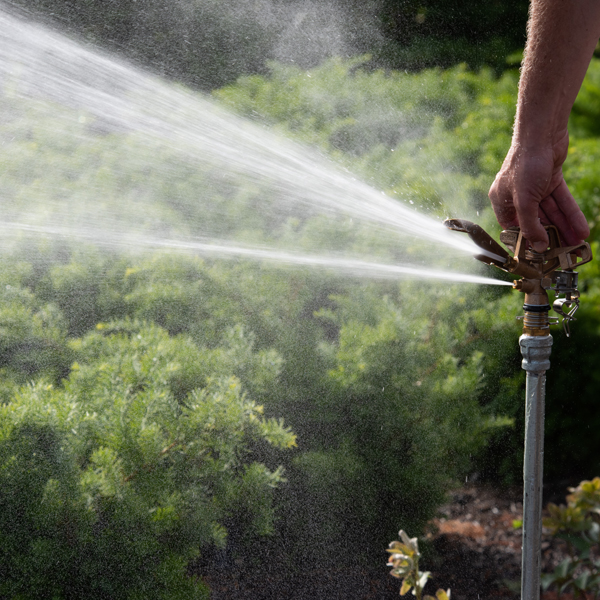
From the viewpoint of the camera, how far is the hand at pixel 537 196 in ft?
4.73

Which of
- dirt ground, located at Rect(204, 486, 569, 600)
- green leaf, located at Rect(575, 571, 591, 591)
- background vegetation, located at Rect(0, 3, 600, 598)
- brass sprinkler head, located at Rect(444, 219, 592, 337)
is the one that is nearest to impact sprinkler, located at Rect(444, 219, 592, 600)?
brass sprinkler head, located at Rect(444, 219, 592, 337)

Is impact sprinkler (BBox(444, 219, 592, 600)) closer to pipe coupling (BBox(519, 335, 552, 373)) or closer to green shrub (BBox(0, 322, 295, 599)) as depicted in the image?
pipe coupling (BBox(519, 335, 552, 373))

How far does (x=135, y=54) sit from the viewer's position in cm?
Result: 327

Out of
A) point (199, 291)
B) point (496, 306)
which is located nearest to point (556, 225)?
point (496, 306)

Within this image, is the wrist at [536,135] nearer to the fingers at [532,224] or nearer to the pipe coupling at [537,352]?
the fingers at [532,224]

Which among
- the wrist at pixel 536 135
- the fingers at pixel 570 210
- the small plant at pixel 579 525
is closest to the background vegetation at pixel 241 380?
the small plant at pixel 579 525

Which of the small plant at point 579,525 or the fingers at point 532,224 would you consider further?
the small plant at point 579,525

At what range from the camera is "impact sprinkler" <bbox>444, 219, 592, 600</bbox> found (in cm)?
146

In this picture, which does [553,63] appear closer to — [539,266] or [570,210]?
[570,210]

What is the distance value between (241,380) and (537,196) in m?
1.09

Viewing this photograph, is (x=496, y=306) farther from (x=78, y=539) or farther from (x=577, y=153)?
(x=78, y=539)

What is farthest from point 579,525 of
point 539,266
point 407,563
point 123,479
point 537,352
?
point 123,479

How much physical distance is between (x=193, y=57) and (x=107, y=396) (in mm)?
2154

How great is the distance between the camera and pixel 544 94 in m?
1.45
